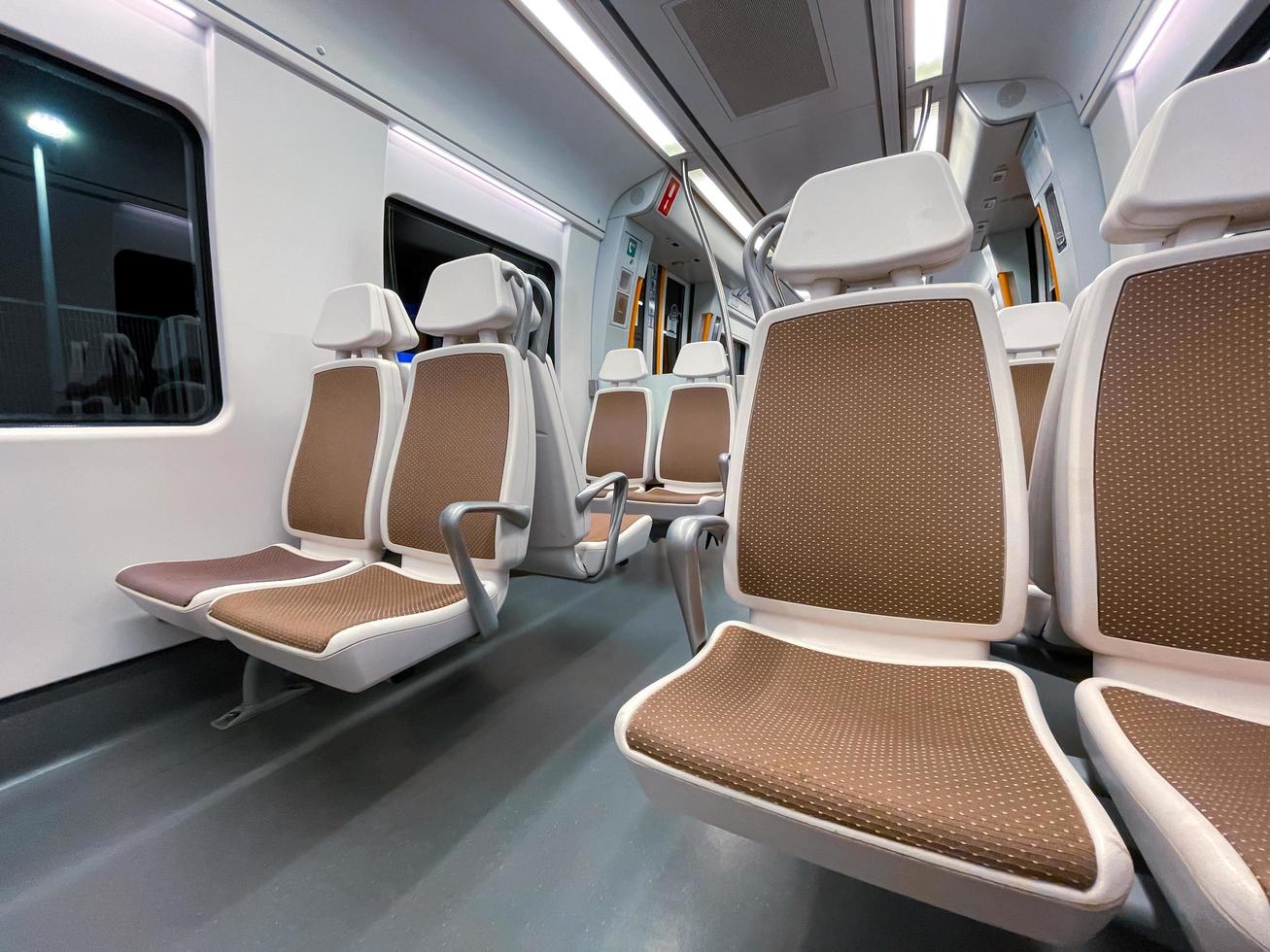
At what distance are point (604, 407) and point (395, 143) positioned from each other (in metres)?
1.99

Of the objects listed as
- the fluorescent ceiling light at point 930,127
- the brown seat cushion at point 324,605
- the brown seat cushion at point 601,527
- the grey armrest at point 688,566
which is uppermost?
the fluorescent ceiling light at point 930,127

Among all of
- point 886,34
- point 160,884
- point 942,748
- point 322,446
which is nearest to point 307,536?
point 322,446

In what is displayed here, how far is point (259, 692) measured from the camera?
5.26 feet

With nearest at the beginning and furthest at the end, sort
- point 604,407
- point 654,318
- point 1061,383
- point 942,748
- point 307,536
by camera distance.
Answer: point 942,748 → point 1061,383 → point 307,536 → point 604,407 → point 654,318

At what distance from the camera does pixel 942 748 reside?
644 mm

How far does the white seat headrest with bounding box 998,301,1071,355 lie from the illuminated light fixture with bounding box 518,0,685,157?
8.40 feet

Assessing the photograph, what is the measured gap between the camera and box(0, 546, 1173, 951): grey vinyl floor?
924 millimetres

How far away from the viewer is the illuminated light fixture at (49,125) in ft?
5.21

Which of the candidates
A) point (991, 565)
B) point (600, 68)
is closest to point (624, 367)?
point (600, 68)

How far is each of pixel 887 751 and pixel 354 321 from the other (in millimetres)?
2191

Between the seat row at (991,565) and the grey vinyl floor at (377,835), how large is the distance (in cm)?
49

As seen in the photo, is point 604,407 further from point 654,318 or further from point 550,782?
point 550,782

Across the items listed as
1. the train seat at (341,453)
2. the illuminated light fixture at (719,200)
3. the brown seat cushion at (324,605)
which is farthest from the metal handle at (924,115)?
the brown seat cushion at (324,605)

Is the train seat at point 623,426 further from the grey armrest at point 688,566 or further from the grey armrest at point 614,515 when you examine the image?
the grey armrest at point 688,566
